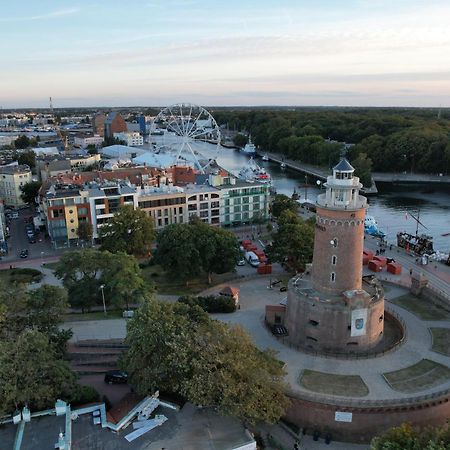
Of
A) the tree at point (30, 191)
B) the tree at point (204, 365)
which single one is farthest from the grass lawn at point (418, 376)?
the tree at point (30, 191)

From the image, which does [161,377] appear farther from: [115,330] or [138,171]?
[138,171]

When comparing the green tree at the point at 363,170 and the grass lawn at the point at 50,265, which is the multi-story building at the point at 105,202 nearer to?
the grass lawn at the point at 50,265

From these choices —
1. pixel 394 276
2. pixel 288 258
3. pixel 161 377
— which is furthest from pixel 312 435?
pixel 394 276

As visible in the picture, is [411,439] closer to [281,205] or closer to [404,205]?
[281,205]

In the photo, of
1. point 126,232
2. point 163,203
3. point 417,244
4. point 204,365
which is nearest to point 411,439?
point 204,365

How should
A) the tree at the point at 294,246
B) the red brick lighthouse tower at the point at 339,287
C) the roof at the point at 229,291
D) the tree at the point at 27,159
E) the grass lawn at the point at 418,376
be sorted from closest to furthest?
the grass lawn at the point at 418,376, the red brick lighthouse tower at the point at 339,287, the roof at the point at 229,291, the tree at the point at 294,246, the tree at the point at 27,159

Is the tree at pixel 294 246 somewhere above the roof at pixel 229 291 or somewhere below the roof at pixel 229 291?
above
